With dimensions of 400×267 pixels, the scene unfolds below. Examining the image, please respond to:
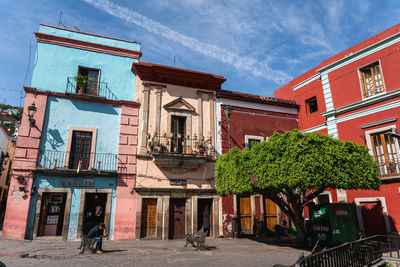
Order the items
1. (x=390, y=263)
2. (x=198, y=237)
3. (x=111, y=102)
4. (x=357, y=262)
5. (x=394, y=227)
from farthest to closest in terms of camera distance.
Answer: (x=111, y=102) < (x=394, y=227) < (x=198, y=237) < (x=390, y=263) < (x=357, y=262)

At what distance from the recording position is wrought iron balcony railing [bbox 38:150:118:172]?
41.5ft

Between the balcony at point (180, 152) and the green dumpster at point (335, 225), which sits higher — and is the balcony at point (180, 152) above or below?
above

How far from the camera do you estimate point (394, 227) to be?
12047 mm

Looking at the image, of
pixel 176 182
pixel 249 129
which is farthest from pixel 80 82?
pixel 249 129

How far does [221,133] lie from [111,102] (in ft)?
21.9

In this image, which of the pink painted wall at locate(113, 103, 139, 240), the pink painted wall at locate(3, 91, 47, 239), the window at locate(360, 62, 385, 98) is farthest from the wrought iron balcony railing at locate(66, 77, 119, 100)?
the window at locate(360, 62, 385, 98)

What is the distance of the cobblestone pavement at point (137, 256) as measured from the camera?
801 cm

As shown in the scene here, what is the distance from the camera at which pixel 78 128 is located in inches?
535

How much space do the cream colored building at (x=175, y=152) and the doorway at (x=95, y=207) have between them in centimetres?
174

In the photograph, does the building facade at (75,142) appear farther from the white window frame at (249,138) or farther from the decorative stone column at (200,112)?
the white window frame at (249,138)

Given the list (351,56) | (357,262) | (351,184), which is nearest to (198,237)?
(357,262)

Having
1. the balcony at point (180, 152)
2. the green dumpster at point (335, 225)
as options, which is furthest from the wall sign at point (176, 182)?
the green dumpster at point (335, 225)

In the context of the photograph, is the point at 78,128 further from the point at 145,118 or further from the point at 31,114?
the point at 145,118

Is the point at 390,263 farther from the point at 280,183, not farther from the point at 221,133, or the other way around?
the point at 221,133
